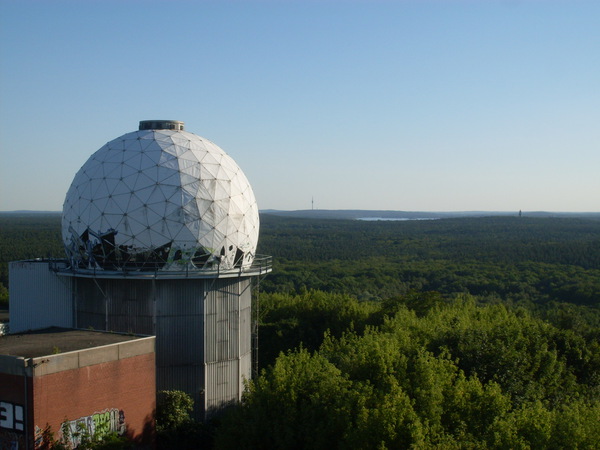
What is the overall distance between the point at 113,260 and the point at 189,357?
5228 millimetres

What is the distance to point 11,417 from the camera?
67.4 ft

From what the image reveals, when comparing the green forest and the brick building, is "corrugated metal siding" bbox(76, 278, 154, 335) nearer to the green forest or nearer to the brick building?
the brick building

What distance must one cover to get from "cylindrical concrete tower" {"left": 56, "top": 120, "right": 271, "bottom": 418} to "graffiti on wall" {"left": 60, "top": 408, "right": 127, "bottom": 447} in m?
4.44

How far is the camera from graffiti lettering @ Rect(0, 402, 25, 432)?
20234mm

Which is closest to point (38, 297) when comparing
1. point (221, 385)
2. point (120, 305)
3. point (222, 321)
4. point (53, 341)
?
point (120, 305)

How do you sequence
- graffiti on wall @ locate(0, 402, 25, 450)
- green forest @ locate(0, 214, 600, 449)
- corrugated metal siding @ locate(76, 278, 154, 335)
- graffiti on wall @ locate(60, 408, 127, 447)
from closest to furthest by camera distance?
green forest @ locate(0, 214, 600, 449) < graffiti on wall @ locate(0, 402, 25, 450) < graffiti on wall @ locate(60, 408, 127, 447) < corrugated metal siding @ locate(76, 278, 154, 335)

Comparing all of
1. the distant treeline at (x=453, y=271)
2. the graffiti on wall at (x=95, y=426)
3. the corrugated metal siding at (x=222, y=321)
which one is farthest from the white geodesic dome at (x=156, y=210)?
the distant treeline at (x=453, y=271)

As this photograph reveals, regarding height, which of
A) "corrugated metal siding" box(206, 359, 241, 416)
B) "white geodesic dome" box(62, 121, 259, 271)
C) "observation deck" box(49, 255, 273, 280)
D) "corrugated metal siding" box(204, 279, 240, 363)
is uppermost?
"white geodesic dome" box(62, 121, 259, 271)

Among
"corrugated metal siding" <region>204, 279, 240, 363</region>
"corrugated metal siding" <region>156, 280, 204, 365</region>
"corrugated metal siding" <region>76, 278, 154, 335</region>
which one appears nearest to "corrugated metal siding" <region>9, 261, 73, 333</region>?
"corrugated metal siding" <region>76, 278, 154, 335</region>

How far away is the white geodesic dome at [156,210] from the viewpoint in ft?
86.9

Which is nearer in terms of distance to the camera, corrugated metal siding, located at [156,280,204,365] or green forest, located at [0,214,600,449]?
green forest, located at [0,214,600,449]

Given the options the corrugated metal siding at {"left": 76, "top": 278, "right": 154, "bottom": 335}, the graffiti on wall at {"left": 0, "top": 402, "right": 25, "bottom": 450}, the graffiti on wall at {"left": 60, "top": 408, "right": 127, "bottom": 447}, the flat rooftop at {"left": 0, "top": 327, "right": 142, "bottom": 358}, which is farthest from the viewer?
the corrugated metal siding at {"left": 76, "top": 278, "right": 154, "bottom": 335}

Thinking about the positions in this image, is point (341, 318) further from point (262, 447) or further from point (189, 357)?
point (262, 447)

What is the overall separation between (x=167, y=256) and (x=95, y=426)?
24.6ft
